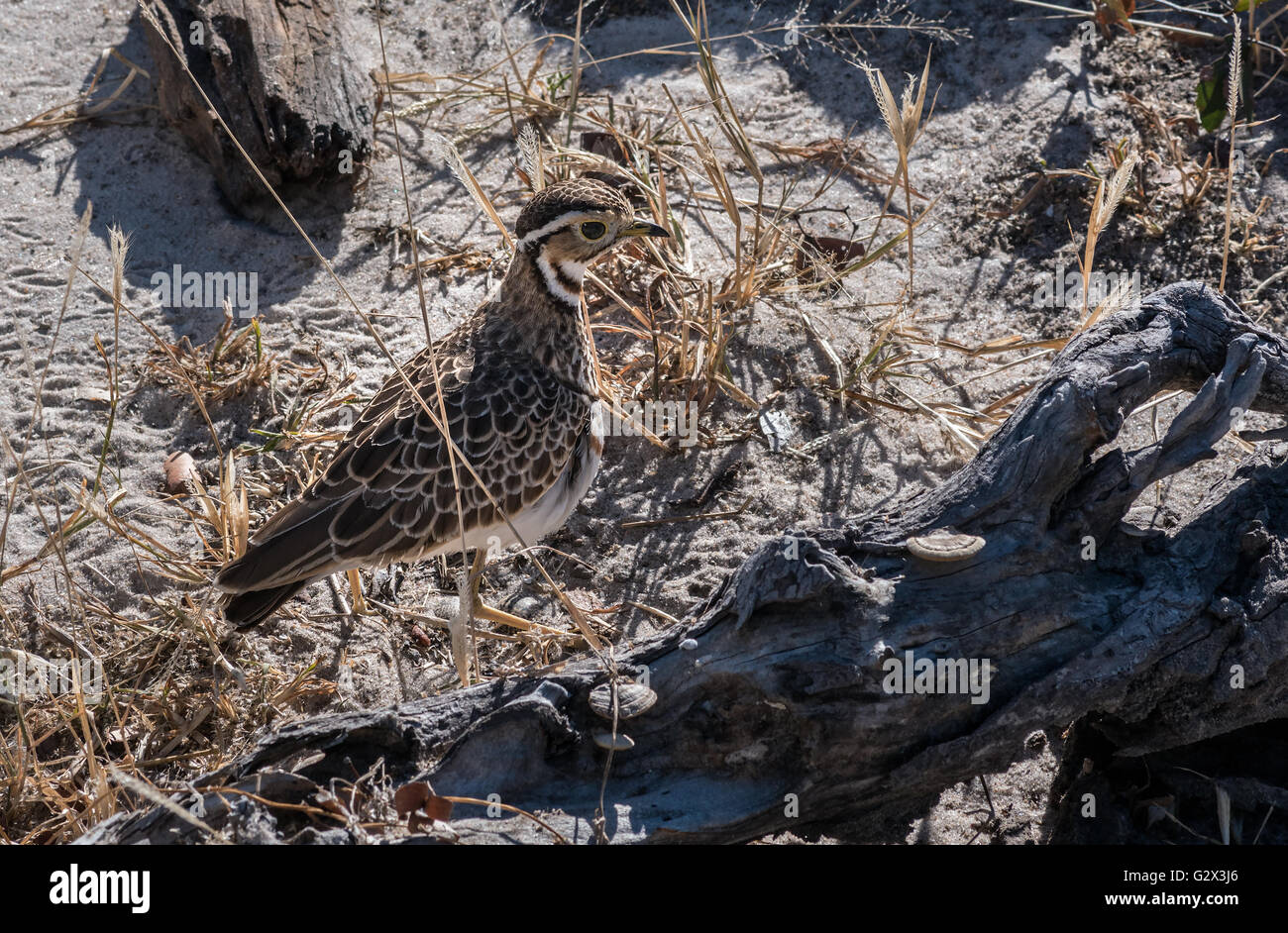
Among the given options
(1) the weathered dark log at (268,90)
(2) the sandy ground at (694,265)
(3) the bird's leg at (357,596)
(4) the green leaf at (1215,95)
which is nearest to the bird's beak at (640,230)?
(2) the sandy ground at (694,265)

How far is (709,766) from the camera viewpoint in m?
3.32

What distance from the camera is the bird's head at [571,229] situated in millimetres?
4312

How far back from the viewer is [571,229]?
14.3ft

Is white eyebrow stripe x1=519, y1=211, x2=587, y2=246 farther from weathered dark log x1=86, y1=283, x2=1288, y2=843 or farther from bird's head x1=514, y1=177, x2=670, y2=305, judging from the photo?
weathered dark log x1=86, y1=283, x2=1288, y2=843

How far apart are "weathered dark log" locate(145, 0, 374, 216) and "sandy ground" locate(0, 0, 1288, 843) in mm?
242

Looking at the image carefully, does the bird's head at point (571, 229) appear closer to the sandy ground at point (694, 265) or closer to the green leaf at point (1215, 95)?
the sandy ground at point (694, 265)

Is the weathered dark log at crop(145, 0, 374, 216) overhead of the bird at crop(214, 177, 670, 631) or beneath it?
overhead

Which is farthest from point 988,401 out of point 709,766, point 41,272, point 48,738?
point 41,272

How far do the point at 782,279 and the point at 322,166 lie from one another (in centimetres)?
244

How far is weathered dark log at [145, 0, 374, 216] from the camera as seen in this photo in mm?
5789

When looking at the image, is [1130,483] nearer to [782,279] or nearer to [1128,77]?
[782,279]

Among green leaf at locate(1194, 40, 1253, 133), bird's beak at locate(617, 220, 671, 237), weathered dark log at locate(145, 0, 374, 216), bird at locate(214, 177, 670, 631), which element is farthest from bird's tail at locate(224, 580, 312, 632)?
green leaf at locate(1194, 40, 1253, 133)

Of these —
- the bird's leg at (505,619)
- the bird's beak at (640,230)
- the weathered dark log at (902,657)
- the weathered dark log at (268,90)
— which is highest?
the weathered dark log at (268,90)

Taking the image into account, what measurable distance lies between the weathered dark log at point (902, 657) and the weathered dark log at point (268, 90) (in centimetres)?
359
